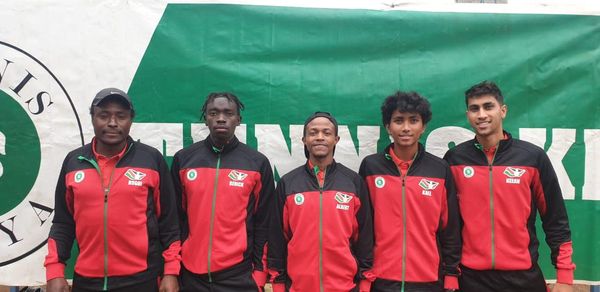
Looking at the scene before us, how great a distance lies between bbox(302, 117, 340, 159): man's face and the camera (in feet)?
9.59

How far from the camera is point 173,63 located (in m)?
3.69

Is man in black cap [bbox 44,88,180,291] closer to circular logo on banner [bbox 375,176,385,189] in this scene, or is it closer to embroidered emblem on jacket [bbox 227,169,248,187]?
embroidered emblem on jacket [bbox 227,169,248,187]

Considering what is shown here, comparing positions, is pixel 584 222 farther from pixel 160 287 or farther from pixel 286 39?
pixel 160 287

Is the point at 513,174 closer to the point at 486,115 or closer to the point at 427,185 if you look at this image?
the point at 486,115

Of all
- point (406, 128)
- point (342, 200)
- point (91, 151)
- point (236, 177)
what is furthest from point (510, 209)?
point (91, 151)

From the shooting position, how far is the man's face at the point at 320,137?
2.92 metres

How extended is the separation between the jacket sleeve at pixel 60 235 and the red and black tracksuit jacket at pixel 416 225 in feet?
6.46

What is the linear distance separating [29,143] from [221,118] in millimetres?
1758

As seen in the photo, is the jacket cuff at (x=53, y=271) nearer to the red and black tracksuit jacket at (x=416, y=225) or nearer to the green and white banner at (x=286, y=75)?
the green and white banner at (x=286, y=75)

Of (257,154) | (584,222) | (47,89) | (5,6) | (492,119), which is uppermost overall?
(5,6)

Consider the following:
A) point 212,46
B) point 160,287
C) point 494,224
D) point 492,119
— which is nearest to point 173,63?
point 212,46

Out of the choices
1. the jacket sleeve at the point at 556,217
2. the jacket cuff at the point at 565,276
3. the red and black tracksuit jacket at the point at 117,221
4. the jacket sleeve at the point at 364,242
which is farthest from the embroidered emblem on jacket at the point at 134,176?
the jacket cuff at the point at 565,276

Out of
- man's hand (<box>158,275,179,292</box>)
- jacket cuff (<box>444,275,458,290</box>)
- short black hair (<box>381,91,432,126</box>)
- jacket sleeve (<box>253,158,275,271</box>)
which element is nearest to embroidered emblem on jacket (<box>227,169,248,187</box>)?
jacket sleeve (<box>253,158,275,271</box>)

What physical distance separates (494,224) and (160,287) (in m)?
2.18
